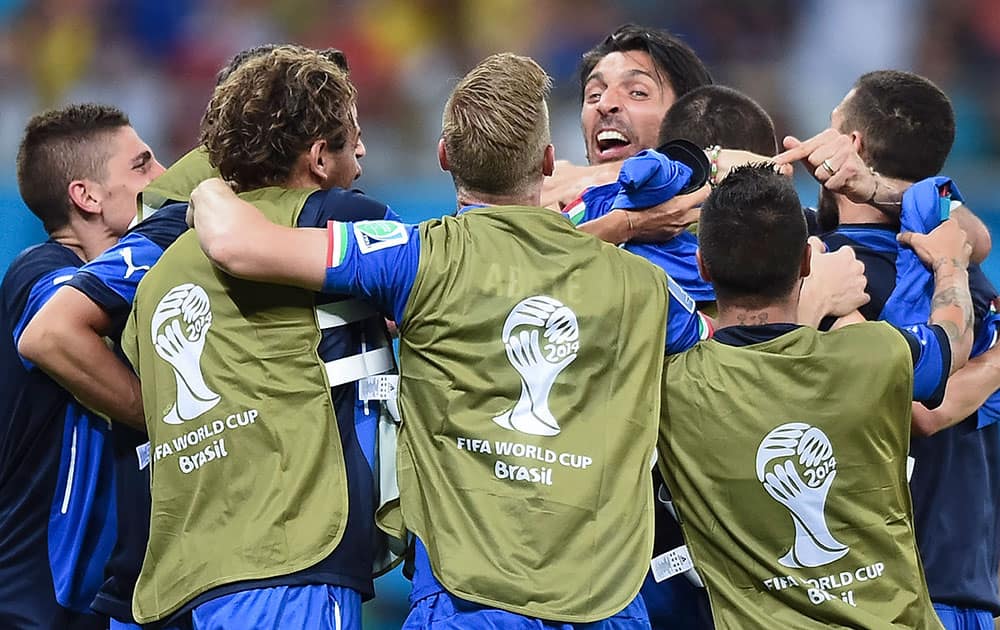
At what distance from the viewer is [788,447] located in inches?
128

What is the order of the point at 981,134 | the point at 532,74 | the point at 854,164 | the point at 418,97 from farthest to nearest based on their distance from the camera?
the point at 418,97 → the point at 981,134 → the point at 854,164 → the point at 532,74

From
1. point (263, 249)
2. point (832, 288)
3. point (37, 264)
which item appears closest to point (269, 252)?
point (263, 249)

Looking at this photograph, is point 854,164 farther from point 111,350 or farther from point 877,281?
point 111,350

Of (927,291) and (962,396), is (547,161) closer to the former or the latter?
(927,291)

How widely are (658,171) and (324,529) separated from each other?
1360mm

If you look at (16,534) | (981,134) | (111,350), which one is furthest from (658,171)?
(981,134)

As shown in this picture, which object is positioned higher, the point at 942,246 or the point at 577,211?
the point at 577,211

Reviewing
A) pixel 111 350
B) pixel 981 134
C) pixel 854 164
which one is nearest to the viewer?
pixel 111 350

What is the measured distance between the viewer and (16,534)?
411 centimetres

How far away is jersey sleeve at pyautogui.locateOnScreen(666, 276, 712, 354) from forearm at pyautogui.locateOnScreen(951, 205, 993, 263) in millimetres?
1016

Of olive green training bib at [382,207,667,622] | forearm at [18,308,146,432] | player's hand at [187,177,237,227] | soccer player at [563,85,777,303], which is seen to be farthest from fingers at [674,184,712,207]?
forearm at [18,308,146,432]

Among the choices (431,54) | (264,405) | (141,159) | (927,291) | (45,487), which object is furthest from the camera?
(431,54)

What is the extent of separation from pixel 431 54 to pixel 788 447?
700cm

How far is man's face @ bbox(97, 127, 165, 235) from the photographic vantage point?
14.1ft
